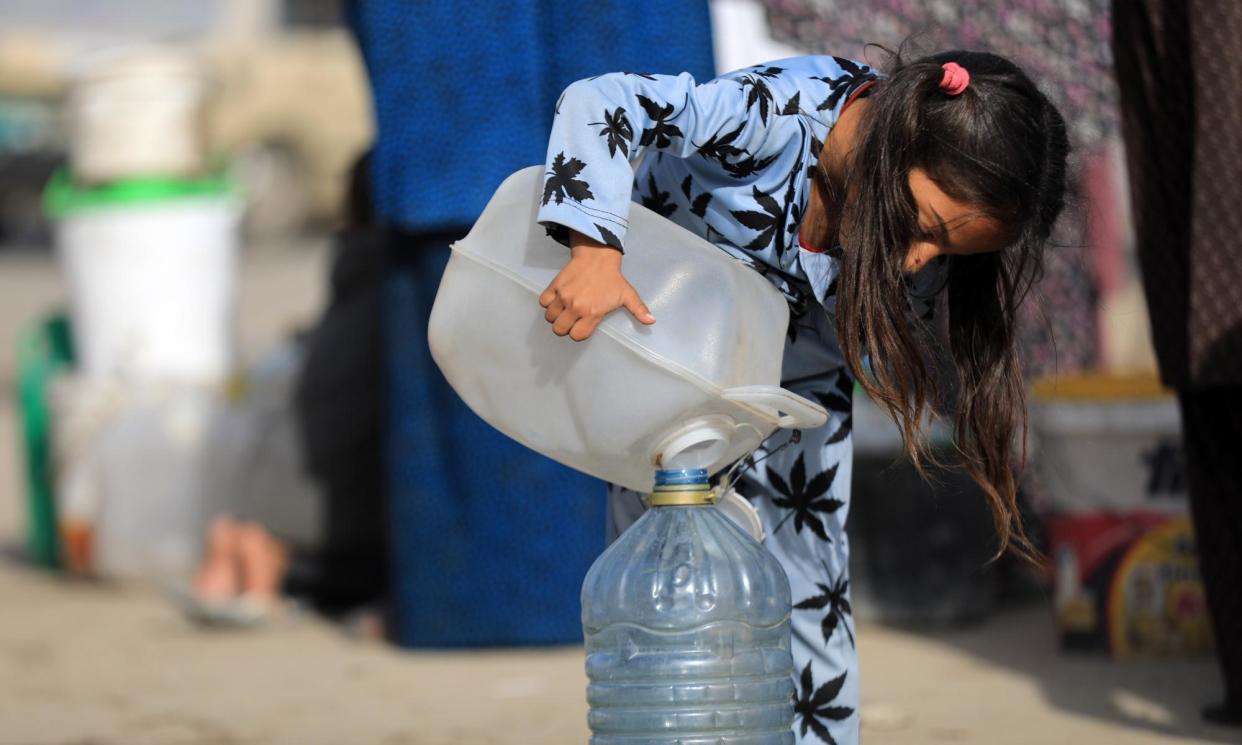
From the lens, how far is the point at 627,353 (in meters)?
1.95

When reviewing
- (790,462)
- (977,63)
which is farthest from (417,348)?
(977,63)

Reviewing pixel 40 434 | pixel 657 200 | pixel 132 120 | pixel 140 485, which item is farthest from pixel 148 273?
pixel 657 200

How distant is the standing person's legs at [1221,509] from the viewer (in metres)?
2.98

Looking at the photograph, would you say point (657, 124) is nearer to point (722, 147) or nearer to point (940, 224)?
point (722, 147)

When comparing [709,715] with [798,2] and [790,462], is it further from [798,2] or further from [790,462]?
[798,2]

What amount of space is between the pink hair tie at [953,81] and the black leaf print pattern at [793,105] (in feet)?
0.64

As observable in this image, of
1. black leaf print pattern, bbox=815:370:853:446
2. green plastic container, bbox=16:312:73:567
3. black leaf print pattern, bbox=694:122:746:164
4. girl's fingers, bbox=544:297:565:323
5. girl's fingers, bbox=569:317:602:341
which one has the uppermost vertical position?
black leaf print pattern, bbox=694:122:746:164

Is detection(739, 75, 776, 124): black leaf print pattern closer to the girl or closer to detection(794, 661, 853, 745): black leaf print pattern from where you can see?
the girl

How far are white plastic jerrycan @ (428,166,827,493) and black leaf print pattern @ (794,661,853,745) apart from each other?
47 centimetres

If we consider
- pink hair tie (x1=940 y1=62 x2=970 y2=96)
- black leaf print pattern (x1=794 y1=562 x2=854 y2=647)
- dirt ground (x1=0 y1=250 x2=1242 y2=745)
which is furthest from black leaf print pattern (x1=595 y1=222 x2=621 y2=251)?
dirt ground (x1=0 y1=250 x2=1242 y2=745)

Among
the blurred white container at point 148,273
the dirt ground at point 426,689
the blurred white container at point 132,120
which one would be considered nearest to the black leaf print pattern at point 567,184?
the dirt ground at point 426,689

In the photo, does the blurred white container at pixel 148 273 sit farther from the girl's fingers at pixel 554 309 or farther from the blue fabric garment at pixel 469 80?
the girl's fingers at pixel 554 309

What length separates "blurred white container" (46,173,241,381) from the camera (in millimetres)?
5645

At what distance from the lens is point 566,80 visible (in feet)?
12.0
